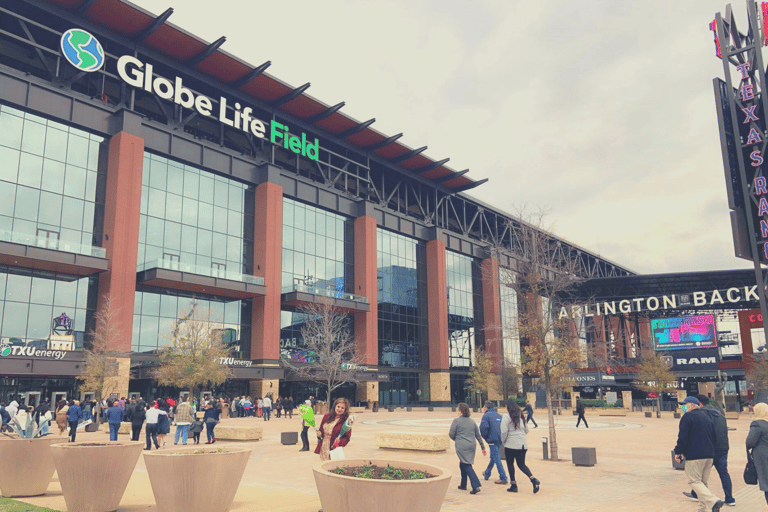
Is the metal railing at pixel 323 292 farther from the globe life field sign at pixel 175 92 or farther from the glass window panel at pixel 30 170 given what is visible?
the glass window panel at pixel 30 170

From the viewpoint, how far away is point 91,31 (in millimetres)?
40344

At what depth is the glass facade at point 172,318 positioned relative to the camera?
4050 centimetres

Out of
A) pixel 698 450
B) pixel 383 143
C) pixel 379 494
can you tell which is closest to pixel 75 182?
pixel 383 143

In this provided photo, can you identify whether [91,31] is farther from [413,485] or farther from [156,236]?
[413,485]

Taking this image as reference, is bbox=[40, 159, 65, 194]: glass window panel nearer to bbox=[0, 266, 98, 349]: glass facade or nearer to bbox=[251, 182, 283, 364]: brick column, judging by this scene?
bbox=[0, 266, 98, 349]: glass facade

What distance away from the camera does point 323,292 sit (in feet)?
166

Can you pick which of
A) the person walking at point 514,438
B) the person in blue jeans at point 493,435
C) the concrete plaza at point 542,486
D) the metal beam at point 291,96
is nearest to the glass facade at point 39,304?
the metal beam at point 291,96

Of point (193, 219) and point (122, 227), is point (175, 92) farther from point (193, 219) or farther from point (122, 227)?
point (122, 227)

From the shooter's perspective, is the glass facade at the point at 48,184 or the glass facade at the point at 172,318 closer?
the glass facade at the point at 48,184

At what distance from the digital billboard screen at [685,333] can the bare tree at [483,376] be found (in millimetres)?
26485

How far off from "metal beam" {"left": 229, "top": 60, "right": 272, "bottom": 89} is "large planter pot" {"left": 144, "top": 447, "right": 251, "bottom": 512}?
4194 cm

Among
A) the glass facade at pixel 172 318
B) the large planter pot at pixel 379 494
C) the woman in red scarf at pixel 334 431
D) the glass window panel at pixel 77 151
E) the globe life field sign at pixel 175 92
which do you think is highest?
the globe life field sign at pixel 175 92

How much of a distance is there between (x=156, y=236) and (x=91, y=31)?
1394 centimetres

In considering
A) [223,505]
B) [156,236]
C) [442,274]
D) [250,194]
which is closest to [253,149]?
[250,194]
